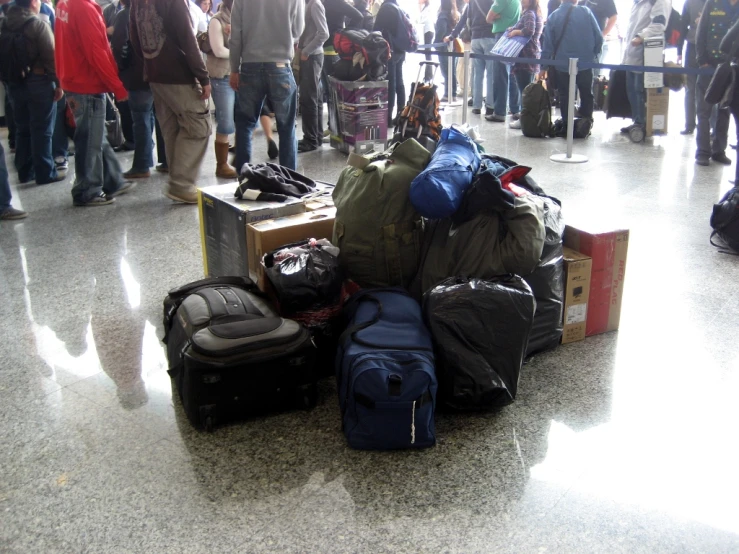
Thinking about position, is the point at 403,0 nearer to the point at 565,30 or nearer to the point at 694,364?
the point at 565,30

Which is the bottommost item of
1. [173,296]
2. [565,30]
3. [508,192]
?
[173,296]

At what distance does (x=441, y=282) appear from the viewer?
9.39ft

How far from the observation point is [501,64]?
27.7 ft

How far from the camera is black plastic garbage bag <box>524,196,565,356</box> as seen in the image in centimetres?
301

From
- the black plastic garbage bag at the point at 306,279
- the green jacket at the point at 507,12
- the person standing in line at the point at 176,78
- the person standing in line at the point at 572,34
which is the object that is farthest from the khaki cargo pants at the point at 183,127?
the green jacket at the point at 507,12

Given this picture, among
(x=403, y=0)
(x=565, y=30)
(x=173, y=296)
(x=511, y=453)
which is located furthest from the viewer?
(x=403, y=0)

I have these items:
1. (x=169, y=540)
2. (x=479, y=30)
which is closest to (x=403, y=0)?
(x=479, y=30)

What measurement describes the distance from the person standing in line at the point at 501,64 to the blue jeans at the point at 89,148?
15.3 ft

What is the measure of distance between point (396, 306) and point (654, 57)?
504 cm

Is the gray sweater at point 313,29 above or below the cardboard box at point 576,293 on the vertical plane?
above

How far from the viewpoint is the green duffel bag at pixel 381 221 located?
303 cm

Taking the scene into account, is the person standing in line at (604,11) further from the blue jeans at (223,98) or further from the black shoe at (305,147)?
the blue jeans at (223,98)

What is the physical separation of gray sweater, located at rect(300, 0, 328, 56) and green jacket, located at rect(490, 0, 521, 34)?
2.77 m

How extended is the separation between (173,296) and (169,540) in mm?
1176
